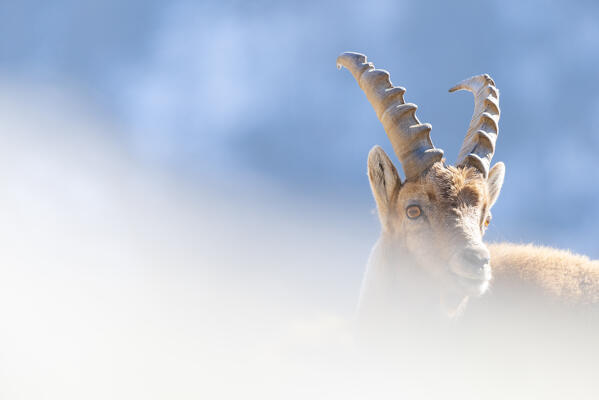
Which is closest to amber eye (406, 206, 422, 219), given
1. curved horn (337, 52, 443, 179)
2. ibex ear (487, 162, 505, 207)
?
curved horn (337, 52, 443, 179)

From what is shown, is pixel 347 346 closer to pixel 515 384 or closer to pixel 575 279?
pixel 515 384

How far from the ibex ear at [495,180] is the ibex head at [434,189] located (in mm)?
15

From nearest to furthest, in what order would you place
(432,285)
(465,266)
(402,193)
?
(465,266) → (432,285) → (402,193)

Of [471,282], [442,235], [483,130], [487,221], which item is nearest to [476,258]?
[471,282]

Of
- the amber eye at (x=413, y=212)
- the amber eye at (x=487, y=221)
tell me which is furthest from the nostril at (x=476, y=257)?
the amber eye at (x=487, y=221)

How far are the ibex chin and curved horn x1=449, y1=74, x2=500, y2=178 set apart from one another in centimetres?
2

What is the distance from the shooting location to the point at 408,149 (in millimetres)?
6945

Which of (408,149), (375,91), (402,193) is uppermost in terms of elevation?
(375,91)

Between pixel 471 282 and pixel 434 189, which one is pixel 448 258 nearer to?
pixel 471 282

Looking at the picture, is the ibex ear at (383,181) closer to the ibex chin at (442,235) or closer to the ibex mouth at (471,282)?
the ibex chin at (442,235)

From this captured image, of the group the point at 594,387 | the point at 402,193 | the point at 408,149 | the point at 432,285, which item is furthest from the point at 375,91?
the point at 594,387

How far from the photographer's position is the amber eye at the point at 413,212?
6281 millimetres

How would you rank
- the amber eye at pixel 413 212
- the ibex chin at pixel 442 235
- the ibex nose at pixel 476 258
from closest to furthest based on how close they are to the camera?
the ibex nose at pixel 476 258 → the ibex chin at pixel 442 235 → the amber eye at pixel 413 212

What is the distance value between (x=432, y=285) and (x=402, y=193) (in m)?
1.32
